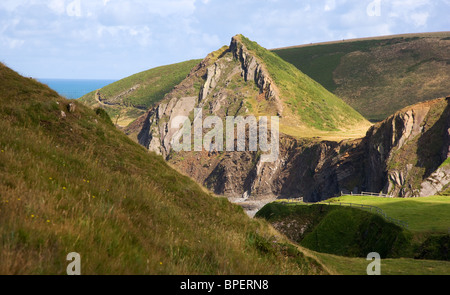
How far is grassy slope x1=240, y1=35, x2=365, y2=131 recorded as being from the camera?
132750 millimetres

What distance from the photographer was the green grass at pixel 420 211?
3680cm

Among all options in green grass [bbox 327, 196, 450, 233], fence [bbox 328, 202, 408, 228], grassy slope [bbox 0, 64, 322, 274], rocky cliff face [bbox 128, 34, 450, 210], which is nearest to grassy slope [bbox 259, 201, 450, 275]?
green grass [bbox 327, 196, 450, 233]

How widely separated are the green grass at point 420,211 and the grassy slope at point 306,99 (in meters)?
78.1

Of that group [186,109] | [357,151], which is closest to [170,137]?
[186,109]

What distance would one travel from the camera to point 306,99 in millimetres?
144000

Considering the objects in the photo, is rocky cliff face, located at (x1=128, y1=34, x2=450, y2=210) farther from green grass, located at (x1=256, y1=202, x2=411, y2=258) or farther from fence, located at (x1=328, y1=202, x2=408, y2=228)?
green grass, located at (x1=256, y1=202, x2=411, y2=258)

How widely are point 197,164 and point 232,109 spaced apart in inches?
919

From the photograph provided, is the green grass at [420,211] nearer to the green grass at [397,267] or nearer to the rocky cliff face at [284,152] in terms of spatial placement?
the green grass at [397,267]

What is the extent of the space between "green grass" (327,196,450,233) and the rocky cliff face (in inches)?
581

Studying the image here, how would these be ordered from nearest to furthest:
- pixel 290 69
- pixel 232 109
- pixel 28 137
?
pixel 28 137, pixel 232 109, pixel 290 69

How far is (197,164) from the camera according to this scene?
397 feet

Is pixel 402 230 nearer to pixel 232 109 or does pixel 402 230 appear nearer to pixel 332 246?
pixel 332 246

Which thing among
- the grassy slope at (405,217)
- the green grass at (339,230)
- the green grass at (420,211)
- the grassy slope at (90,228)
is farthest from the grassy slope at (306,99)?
the grassy slope at (90,228)

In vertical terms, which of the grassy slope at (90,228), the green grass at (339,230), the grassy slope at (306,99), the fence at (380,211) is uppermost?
the grassy slope at (306,99)
